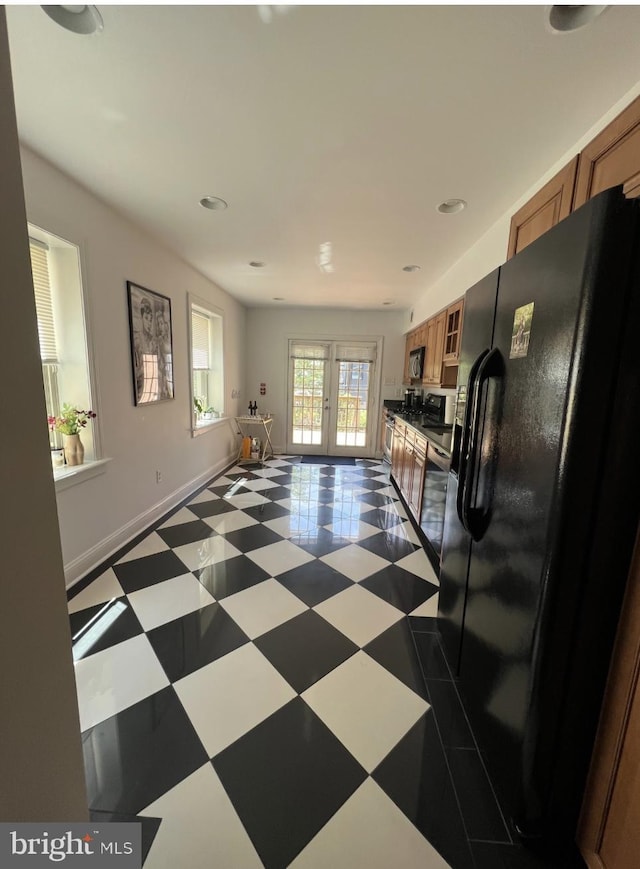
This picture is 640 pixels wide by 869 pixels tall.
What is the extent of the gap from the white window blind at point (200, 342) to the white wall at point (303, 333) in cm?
127

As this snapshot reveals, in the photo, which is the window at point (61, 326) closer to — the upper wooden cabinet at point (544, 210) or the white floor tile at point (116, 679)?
the white floor tile at point (116, 679)

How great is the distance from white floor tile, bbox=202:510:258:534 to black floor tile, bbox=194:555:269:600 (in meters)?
0.53

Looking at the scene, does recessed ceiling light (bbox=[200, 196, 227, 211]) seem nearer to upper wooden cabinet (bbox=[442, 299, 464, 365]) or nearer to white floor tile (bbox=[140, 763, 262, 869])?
upper wooden cabinet (bbox=[442, 299, 464, 365])

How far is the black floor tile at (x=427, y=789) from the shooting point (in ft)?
3.16

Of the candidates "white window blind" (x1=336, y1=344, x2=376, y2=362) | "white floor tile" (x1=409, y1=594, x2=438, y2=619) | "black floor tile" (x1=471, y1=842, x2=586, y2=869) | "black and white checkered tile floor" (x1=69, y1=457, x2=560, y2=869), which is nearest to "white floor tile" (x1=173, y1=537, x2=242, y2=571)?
"black and white checkered tile floor" (x1=69, y1=457, x2=560, y2=869)

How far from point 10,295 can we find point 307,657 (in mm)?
1751

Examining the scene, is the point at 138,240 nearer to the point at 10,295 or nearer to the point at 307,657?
the point at 10,295

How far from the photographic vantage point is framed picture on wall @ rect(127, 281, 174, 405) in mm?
2650

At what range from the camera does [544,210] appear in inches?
65.7

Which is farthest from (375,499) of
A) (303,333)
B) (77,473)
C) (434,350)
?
(303,333)

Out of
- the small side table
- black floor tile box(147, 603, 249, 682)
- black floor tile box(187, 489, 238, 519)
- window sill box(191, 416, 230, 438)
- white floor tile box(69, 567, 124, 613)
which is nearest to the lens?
black floor tile box(147, 603, 249, 682)

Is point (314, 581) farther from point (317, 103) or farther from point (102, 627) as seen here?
point (317, 103)

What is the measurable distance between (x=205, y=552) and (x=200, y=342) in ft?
9.33

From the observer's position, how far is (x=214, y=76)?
1.27m
